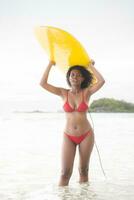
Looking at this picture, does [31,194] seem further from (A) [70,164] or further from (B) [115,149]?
(B) [115,149]

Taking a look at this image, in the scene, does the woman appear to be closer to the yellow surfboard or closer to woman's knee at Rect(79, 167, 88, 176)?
woman's knee at Rect(79, 167, 88, 176)

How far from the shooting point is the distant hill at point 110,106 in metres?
40.4

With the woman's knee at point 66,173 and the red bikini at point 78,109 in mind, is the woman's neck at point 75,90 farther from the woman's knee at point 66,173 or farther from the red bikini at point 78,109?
the woman's knee at point 66,173

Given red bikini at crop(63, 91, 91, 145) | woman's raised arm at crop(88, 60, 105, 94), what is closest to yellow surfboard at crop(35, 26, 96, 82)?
woman's raised arm at crop(88, 60, 105, 94)

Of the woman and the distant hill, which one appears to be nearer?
the woman

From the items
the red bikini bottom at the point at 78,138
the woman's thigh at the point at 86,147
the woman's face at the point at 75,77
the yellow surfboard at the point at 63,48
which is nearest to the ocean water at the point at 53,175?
the woman's thigh at the point at 86,147

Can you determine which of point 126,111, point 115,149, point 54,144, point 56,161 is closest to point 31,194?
point 56,161

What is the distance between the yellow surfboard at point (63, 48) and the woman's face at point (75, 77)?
368 millimetres

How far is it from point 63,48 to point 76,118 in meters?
1.12

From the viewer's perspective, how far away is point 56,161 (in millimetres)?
8977

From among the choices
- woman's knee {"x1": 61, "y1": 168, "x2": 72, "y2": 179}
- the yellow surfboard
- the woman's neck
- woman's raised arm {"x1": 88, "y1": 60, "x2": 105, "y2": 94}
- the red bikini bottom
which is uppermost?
the yellow surfboard

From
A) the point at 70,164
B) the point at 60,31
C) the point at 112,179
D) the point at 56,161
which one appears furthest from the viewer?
the point at 56,161

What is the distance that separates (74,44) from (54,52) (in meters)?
0.30

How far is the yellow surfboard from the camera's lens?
20.0 ft
